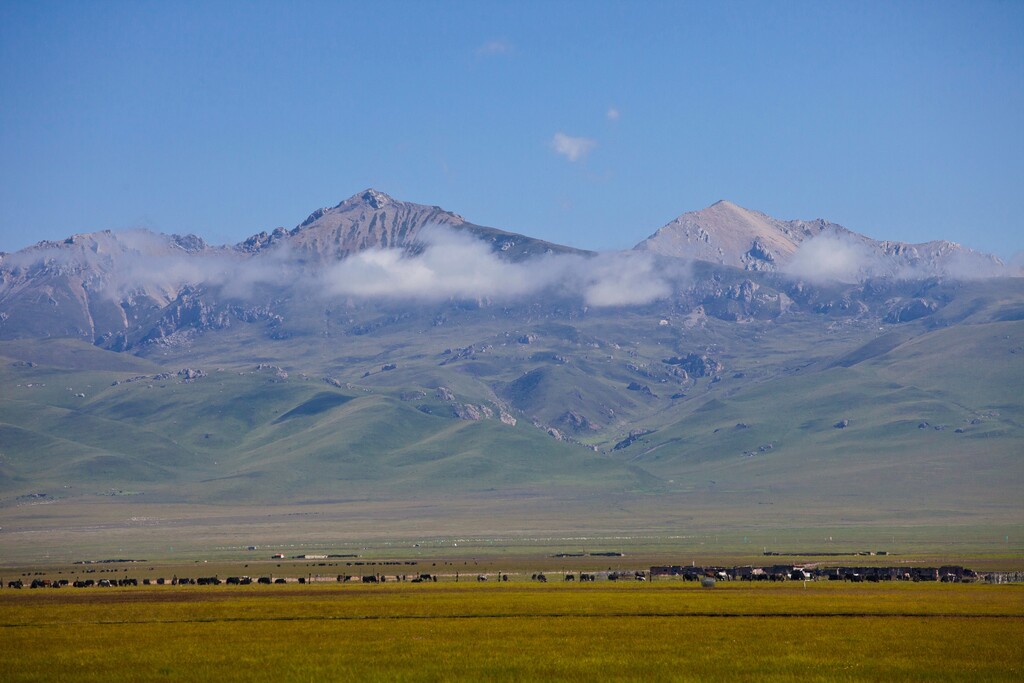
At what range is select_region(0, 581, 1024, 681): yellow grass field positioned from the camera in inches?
2228

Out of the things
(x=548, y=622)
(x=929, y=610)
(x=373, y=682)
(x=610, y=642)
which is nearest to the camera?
(x=373, y=682)

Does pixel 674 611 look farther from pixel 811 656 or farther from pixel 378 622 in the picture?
pixel 811 656

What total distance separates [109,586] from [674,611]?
73.6m

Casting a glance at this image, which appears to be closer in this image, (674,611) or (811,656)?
(811,656)

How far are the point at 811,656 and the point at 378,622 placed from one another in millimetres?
31927

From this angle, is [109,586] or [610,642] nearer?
[610,642]

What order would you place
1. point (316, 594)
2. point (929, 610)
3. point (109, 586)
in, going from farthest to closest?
point (109, 586) < point (316, 594) < point (929, 610)

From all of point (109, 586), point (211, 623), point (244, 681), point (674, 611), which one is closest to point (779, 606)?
point (674, 611)

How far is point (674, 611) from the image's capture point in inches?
3413

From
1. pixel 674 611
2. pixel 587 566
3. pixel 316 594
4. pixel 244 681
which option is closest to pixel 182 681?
pixel 244 681

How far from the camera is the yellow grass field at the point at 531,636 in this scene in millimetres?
56594

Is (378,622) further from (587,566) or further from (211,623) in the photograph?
(587,566)

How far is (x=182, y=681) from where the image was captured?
55094mm

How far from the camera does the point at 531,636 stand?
233 ft
